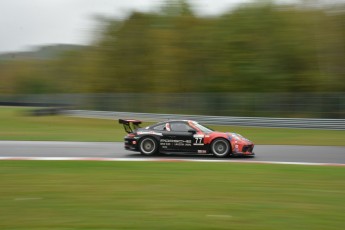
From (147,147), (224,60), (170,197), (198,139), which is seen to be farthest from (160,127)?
(224,60)

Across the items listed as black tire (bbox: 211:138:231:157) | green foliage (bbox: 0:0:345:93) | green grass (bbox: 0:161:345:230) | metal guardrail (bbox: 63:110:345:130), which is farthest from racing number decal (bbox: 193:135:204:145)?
green foliage (bbox: 0:0:345:93)

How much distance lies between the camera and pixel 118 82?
44.6 meters

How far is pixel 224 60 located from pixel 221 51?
0.80 meters

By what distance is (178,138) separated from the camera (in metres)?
14.5

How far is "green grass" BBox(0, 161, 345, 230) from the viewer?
5.98 metres

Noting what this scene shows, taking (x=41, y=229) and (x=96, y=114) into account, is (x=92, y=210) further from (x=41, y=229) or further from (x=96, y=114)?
(x=96, y=114)

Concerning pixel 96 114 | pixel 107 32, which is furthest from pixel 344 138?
pixel 107 32

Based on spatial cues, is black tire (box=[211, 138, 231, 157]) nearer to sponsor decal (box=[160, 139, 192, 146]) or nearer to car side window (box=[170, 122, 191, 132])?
sponsor decal (box=[160, 139, 192, 146])

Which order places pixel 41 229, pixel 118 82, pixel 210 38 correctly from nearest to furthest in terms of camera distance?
pixel 41 229, pixel 210 38, pixel 118 82

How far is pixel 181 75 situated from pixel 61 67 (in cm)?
5023

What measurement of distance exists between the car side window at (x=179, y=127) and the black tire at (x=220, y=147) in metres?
0.94

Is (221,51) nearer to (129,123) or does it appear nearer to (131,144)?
(129,123)

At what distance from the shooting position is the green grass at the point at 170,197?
598 cm

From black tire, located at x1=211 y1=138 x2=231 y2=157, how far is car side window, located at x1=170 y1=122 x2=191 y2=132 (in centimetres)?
94
